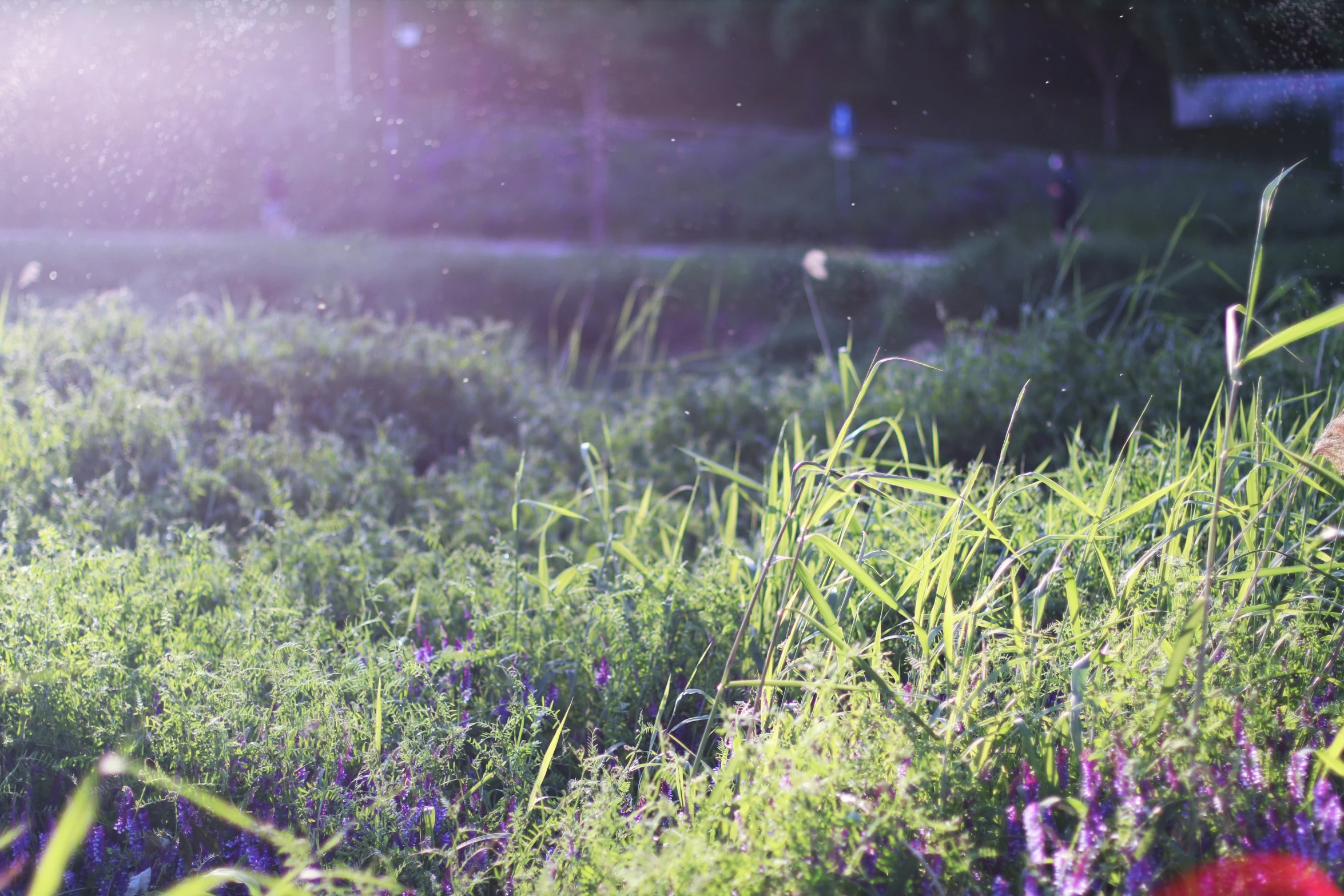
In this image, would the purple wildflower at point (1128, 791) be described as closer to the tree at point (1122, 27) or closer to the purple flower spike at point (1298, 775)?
the purple flower spike at point (1298, 775)

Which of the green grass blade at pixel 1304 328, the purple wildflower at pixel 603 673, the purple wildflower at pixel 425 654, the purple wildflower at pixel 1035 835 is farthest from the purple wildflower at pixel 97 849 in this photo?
the green grass blade at pixel 1304 328

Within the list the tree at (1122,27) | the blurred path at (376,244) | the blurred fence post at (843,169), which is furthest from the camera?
the blurred fence post at (843,169)

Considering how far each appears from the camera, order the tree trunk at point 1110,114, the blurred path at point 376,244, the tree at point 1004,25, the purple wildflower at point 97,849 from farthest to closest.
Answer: the tree trunk at point 1110,114 < the tree at point 1004,25 < the blurred path at point 376,244 < the purple wildflower at point 97,849

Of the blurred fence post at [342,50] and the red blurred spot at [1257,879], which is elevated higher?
the blurred fence post at [342,50]

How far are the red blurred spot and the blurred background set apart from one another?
3.31 m

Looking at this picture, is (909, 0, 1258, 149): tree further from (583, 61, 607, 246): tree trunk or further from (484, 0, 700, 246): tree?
(583, 61, 607, 246): tree trunk

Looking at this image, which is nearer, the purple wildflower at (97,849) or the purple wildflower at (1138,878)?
the purple wildflower at (1138,878)

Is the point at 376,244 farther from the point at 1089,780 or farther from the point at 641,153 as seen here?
the point at 1089,780

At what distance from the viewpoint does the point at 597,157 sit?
51.0 ft

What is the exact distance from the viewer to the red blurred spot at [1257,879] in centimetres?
124

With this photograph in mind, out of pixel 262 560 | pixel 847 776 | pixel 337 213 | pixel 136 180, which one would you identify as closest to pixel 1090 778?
pixel 847 776

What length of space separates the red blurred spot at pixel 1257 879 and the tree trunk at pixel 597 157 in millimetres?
13368

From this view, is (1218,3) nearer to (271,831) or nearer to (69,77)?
(271,831)

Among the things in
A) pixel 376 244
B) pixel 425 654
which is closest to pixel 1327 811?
pixel 425 654
